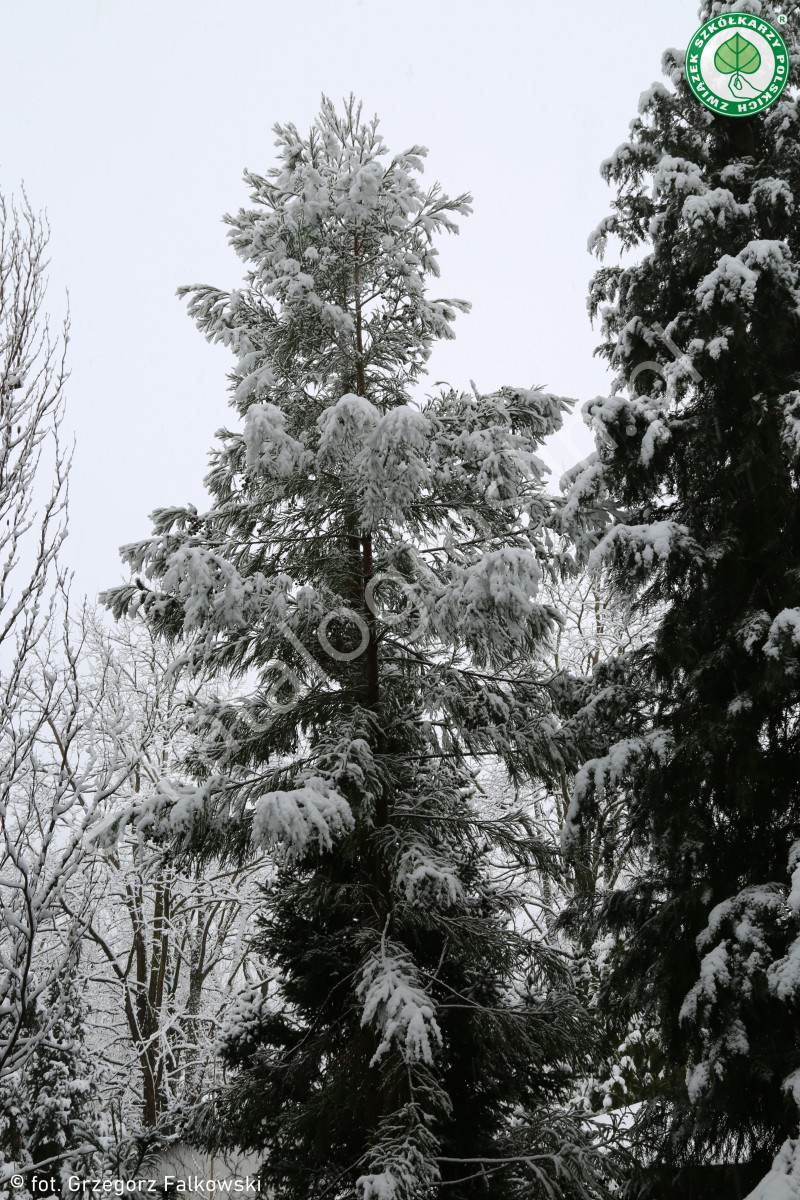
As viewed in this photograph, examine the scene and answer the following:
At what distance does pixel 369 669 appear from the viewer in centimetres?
715

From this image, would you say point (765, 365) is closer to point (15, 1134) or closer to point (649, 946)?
point (649, 946)

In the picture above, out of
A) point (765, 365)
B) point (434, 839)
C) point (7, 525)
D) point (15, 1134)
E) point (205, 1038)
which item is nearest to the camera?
point (7, 525)

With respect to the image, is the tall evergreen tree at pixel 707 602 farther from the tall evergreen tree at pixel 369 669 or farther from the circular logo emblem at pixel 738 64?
the tall evergreen tree at pixel 369 669

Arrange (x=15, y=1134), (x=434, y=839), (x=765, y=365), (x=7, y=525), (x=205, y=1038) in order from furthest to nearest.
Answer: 1. (x=205, y=1038)
2. (x=15, y=1134)
3. (x=434, y=839)
4. (x=765, y=365)
5. (x=7, y=525)

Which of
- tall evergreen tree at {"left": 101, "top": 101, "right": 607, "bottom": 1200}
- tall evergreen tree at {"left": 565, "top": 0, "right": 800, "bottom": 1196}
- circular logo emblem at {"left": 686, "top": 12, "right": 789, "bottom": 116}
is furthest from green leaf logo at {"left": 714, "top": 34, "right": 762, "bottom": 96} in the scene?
tall evergreen tree at {"left": 101, "top": 101, "right": 607, "bottom": 1200}

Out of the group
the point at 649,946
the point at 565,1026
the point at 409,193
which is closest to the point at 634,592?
the point at 649,946

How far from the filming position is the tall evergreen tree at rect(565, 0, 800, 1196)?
5.03 meters

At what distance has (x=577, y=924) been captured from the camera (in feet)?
21.4

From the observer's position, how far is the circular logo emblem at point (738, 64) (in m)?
6.26

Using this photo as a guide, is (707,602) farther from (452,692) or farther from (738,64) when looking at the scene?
(738,64)

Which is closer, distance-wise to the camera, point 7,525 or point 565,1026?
point 7,525

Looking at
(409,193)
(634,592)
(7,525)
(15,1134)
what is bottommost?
(15,1134)

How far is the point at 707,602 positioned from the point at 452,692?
6.66 feet

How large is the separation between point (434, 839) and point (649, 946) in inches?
73.9
